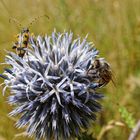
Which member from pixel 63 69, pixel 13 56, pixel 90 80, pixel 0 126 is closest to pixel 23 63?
pixel 13 56

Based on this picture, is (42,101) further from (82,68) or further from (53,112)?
(82,68)

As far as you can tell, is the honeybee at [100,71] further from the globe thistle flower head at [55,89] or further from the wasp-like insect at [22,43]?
the wasp-like insect at [22,43]

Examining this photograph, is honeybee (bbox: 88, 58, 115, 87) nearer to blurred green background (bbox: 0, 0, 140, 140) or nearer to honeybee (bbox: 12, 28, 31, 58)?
honeybee (bbox: 12, 28, 31, 58)

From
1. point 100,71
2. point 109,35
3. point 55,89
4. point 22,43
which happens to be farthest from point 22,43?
point 109,35

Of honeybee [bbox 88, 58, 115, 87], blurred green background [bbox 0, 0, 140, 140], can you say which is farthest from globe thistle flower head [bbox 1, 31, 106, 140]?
blurred green background [bbox 0, 0, 140, 140]

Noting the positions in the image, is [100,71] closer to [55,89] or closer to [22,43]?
[55,89]

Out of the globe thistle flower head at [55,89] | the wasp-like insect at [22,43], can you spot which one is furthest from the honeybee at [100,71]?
the wasp-like insect at [22,43]
